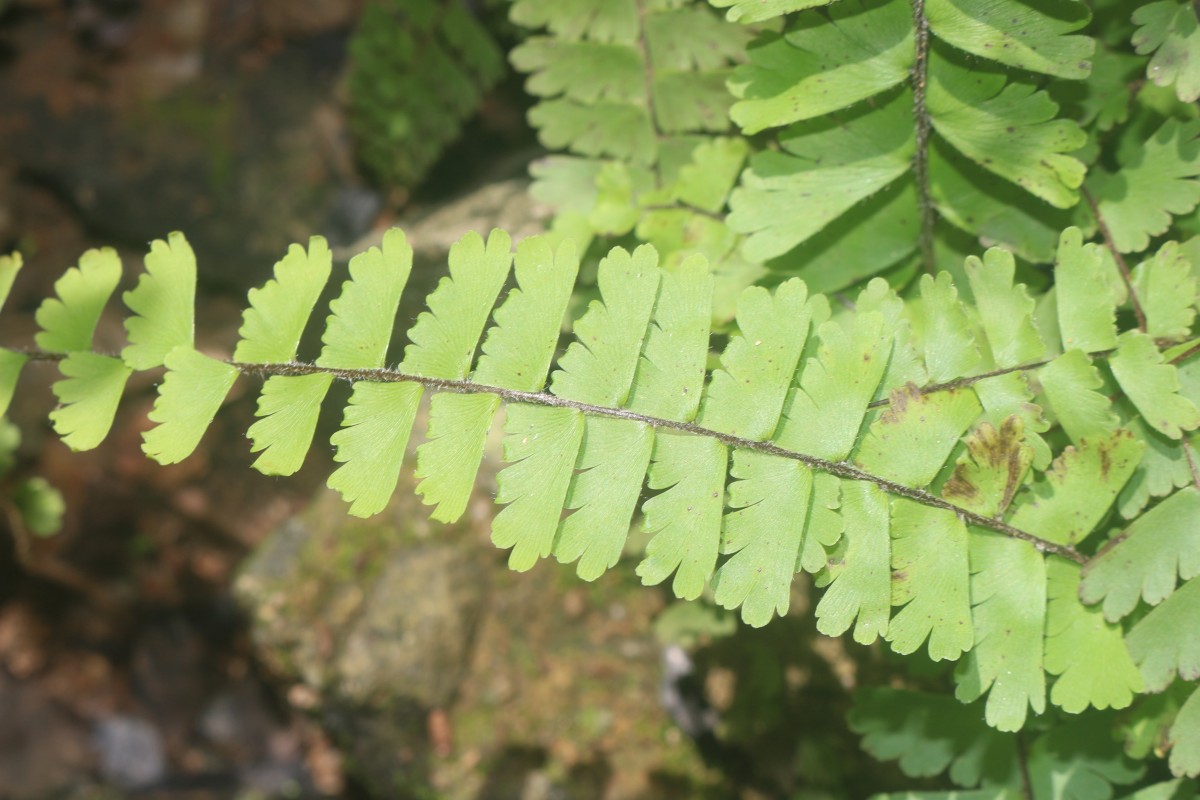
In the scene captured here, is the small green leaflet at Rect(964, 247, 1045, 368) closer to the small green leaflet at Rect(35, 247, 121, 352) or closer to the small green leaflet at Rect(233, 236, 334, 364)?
the small green leaflet at Rect(233, 236, 334, 364)

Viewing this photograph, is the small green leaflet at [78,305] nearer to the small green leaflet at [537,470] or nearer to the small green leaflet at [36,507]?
the small green leaflet at [537,470]

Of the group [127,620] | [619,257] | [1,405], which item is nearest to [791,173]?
[619,257]

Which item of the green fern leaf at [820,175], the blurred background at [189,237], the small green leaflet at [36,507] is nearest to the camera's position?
the green fern leaf at [820,175]

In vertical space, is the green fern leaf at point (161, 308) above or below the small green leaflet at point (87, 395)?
above

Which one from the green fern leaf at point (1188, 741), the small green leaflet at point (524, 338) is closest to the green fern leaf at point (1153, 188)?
the green fern leaf at point (1188, 741)

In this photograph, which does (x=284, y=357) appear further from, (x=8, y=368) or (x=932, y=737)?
(x=932, y=737)

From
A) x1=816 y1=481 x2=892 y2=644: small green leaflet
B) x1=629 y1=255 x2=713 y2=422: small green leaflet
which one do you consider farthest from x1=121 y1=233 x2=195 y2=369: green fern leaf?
x1=816 y1=481 x2=892 y2=644: small green leaflet
